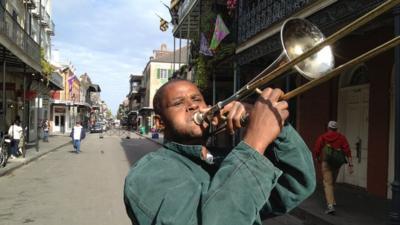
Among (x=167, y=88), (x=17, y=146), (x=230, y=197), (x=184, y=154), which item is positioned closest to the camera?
(x=230, y=197)

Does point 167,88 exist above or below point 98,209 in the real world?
above

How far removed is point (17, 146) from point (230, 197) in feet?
66.6

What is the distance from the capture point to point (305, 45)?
6.45 ft

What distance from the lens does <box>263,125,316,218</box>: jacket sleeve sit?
1.82 metres

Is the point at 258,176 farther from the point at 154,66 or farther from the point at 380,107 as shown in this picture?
the point at 154,66

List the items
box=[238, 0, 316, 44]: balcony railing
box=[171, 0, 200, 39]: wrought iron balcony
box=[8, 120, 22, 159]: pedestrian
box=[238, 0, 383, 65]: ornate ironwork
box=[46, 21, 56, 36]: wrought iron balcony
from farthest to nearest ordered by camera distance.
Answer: box=[46, 21, 56, 36]: wrought iron balcony, box=[171, 0, 200, 39]: wrought iron balcony, box=[8, 120, 22, 159]: pedestrian, box=[238, 0, 316, 44]: balcony railing, box=[238, 0, 383, 65]: ornate ironwork

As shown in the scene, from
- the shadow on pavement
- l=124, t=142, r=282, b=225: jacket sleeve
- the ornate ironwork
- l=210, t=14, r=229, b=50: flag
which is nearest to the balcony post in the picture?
the ornate ironwork

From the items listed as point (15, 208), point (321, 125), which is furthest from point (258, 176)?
point (321, 125)

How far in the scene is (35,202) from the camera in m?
10.3

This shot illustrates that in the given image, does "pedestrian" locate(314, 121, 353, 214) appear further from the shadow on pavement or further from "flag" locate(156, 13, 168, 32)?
"flag" locate(156, 13, 168, 32)

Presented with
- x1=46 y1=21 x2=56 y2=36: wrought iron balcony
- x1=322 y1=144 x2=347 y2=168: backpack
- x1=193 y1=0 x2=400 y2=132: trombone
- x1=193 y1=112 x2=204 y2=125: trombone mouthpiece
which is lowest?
x1=322 y1=144 x2=347 y2=168: backpack

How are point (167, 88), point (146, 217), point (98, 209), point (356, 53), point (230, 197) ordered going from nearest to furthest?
point (230, 197)
point (146, 217)
point (167, 88)
point (98, 209)
point (356, 53)

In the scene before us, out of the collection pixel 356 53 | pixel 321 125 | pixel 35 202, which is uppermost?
pixel 356 53

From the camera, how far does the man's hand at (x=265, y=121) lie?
1605 millimetres
